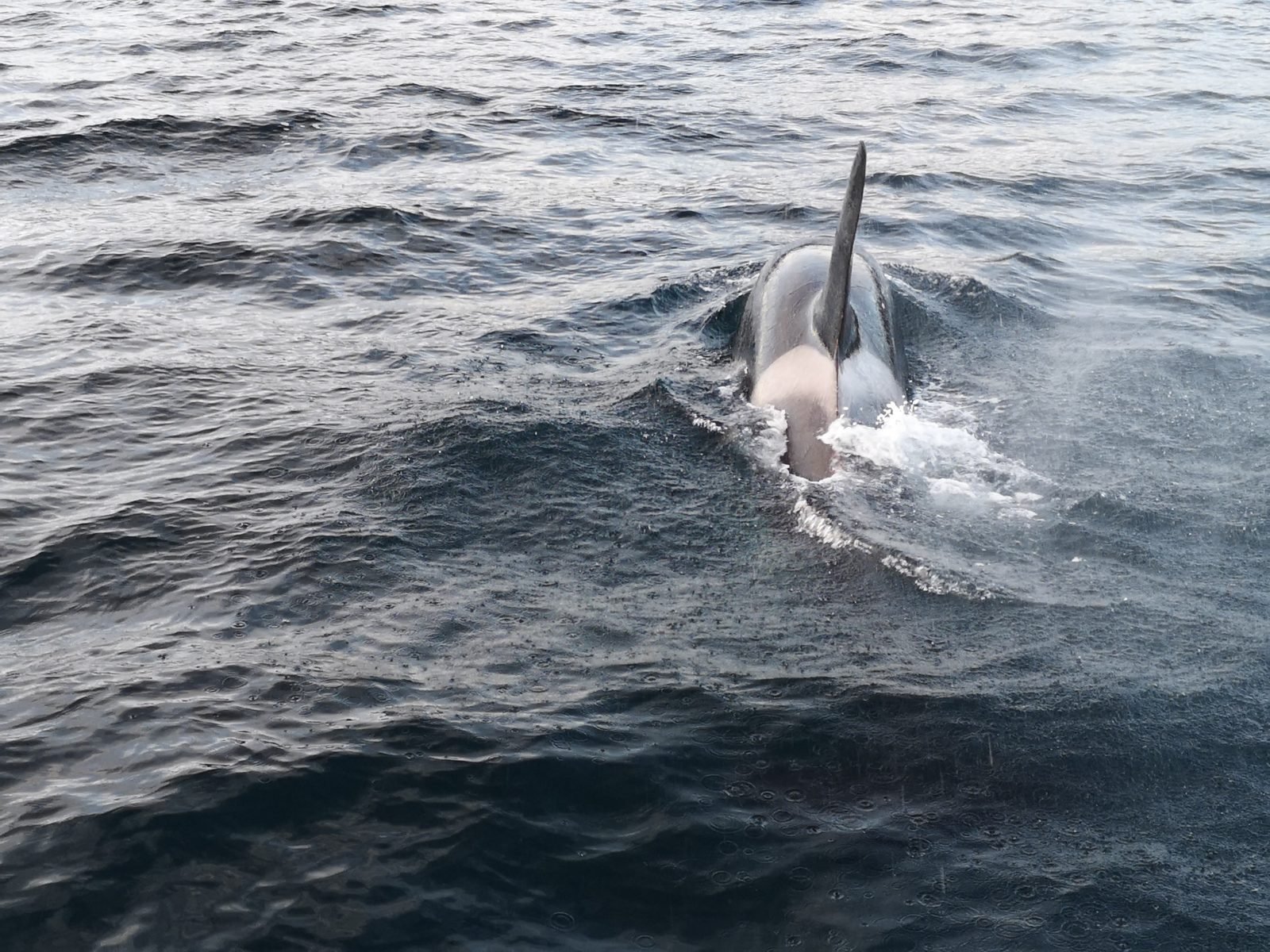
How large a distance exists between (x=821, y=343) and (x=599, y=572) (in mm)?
3654

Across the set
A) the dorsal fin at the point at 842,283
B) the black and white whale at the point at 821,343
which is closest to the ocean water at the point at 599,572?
the black and white whale at the point at 821,343

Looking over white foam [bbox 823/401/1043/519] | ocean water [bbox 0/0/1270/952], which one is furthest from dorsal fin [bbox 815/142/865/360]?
ocean water [bbox 0/0/1270/952]

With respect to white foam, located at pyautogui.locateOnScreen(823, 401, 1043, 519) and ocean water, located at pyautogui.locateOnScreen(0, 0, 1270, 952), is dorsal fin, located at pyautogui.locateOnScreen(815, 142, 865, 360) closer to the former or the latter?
white foam, located at pyautogui.locateOnScreen(823, 401, 1043, 519)

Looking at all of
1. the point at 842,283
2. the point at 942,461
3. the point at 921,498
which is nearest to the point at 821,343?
the point at 842,283

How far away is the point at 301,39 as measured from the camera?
27312 millimetres

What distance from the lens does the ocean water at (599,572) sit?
5770 millimetres

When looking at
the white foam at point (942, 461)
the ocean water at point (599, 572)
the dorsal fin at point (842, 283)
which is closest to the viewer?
the ocean water at point (599, 572)

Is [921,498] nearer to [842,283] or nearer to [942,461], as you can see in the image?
[942,461]

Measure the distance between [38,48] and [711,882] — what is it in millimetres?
25794

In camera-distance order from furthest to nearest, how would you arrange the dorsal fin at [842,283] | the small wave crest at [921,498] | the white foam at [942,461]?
the dorsal fin at [842,283]
the white foam at [942,461]
the small wave crest at [921,498]

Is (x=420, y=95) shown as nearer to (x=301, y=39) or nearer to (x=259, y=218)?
(x=301, y=39)

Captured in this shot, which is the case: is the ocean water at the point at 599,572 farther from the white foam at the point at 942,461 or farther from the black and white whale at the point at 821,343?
the black and white whale at the point at 821,343

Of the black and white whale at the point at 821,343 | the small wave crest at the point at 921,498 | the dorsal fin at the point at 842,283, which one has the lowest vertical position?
the small wave crest at the point at 921,498

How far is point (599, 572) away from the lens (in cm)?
830
